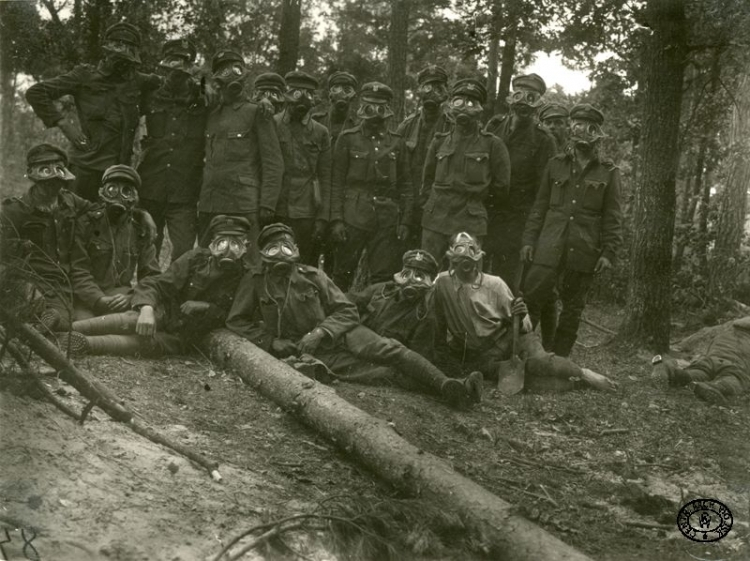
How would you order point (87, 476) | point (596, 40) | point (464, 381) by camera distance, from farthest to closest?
point (596, 40)
point (464, 381)
point (87, 476)

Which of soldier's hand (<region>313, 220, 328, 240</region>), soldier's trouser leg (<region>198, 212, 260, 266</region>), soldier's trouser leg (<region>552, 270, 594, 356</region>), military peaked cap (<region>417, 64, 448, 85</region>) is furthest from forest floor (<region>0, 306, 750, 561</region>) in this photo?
military peaked cap (<region>417, 64, 448, 85</region>)

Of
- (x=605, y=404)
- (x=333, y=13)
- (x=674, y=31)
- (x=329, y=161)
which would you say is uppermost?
(x=333, y=13)

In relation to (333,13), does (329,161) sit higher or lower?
lower

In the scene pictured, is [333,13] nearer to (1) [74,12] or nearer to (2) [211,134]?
(1) [74,12]

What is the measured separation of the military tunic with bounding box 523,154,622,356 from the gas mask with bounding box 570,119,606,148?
0.19 m

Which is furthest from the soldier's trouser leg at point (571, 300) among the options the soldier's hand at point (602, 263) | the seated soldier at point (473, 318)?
the seated soldier at point (473, 318)

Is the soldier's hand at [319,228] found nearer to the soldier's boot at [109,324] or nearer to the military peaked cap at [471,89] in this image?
the military peaked cap at [471,89]

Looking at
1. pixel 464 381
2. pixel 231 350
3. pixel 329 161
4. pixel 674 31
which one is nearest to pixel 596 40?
pixel 674 31

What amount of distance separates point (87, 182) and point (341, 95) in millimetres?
3045

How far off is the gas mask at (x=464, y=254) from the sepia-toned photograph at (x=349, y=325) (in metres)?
0.03

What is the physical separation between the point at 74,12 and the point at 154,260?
16.5 ft

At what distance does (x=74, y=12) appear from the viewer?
1114 centimetres

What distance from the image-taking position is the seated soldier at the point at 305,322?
7.38 m

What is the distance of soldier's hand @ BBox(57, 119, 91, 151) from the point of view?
320 inches
